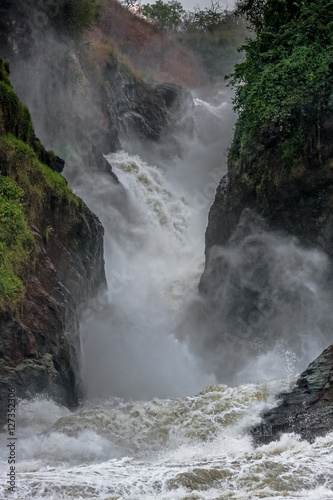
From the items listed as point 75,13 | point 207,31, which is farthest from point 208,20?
point 75,13

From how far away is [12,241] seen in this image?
12328 mm

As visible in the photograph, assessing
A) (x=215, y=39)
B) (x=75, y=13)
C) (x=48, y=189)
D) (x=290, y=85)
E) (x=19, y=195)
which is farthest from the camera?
(x=215, y=39)

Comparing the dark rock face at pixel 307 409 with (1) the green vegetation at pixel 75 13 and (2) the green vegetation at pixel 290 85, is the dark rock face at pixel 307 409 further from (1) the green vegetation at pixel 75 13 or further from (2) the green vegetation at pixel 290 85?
(1) the green vegetation at pixel 75 13

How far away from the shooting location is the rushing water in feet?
23.7

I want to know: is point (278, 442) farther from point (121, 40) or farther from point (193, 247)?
point (121, 40)

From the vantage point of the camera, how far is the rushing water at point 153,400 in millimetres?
7238

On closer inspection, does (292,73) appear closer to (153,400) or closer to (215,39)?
(153,400)

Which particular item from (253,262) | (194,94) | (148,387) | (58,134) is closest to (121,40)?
(194,94)

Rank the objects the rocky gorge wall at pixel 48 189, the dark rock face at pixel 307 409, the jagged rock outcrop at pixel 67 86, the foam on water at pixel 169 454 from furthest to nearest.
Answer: the jagged rock outcrop at pixel 67 86 → the rocky gorge wall at pixel 48 189 → the dark rock face at pixel 307 409 → the foam on water at pixel 169 454

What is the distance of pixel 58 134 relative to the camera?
1016 inches

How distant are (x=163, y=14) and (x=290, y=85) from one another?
45045 millimetres

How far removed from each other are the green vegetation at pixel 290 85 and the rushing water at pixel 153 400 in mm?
6728

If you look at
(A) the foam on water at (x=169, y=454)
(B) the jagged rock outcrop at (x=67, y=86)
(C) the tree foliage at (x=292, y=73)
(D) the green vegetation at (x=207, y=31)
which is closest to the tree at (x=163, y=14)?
(D) the green vegetation at (x=207, y=31)

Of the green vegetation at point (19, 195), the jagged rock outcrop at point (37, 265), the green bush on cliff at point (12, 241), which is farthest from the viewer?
the green vegetation at point (19, 195)
